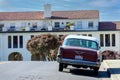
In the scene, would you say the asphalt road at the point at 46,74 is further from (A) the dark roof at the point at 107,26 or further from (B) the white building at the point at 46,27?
(A) the dark roof at the point at 107,26

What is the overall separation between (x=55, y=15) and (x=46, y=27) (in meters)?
3.61

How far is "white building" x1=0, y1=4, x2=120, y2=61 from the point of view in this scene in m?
74.6

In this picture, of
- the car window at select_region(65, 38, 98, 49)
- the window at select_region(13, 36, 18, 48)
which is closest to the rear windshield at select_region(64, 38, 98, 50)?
the car window at select_region(65, 38, 98, 49)

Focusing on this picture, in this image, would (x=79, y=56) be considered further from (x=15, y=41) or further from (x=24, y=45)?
(x=15, y=41)

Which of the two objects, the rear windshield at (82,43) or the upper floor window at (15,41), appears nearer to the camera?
the rear windshield at (82,43)

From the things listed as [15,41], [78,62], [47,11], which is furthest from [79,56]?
[47,11]

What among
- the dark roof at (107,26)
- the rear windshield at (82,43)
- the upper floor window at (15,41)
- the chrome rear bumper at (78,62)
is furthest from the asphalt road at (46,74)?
the dark roof at (107,26)

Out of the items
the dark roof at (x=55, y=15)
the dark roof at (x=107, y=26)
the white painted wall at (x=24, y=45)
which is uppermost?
the dark roof at (x=55, y=15)

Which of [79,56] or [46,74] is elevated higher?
[79,56]

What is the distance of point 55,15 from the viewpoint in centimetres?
7988

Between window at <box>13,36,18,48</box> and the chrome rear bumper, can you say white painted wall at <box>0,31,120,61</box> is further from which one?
the chrome rear bumper

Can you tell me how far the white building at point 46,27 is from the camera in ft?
245

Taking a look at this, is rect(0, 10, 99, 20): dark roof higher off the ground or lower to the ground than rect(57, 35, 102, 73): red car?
higher

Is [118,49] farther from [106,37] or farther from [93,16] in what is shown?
[93,16]
